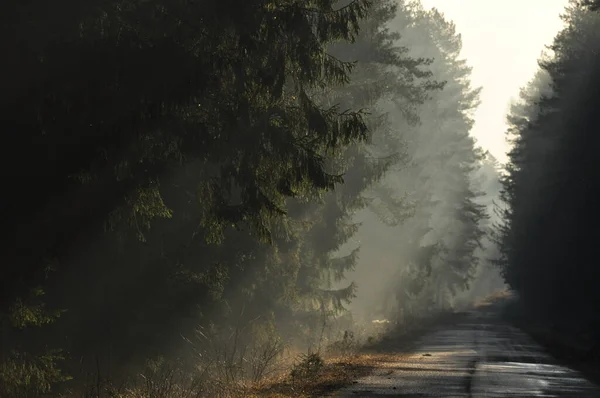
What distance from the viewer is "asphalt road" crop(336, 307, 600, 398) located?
51.1ft

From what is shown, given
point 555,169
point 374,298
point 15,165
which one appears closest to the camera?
point 15,165

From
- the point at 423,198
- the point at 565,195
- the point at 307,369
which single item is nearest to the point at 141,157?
the point at 307,369

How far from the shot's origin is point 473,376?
19078 mm

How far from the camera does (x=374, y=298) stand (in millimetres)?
58250

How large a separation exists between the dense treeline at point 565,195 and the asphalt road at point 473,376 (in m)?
5.37

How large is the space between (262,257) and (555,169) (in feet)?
74.2

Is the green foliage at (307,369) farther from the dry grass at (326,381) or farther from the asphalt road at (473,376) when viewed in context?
the asphalt road at (473,376)

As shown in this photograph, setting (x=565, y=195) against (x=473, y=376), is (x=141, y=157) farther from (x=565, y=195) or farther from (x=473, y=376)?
(x=565, y=195)

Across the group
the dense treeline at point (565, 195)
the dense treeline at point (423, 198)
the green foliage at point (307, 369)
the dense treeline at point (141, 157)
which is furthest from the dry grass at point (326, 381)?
the dense treeline at point (423, 198)

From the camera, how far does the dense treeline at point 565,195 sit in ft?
106

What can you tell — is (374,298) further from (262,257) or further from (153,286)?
(153,286)

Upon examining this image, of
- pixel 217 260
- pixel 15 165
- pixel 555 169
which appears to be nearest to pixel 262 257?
pixel 217 260

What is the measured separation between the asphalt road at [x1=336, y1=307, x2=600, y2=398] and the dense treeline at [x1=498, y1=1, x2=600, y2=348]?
17.6 feet

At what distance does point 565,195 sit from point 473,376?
62.9 ft
